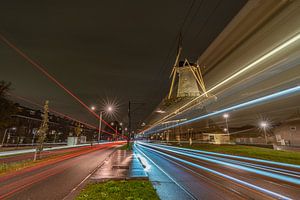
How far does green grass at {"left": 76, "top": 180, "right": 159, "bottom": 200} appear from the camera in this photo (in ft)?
19.4

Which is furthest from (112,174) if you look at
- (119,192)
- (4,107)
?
(4,107)

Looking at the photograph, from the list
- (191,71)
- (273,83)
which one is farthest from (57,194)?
(191,71)

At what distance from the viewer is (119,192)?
6.52 m

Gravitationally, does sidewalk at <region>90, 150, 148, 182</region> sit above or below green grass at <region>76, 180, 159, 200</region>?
below

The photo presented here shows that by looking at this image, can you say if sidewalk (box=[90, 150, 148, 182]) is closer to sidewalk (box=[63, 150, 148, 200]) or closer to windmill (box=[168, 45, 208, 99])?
sidewalk (box=[63, 150, 148, 200])

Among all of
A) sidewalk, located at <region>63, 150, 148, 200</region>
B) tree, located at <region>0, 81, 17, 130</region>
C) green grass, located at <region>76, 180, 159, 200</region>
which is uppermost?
tree, located at <region>0, 81, 17, 130</region>

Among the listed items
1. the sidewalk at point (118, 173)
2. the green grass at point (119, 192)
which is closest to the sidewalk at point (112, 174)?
the sidewalk at point (118, 173)

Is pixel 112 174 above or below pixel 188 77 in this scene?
below

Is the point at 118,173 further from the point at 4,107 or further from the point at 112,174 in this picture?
the point at 4,107

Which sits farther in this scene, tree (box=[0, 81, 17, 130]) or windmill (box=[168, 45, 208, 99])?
windmill (box=[168, 45, 208, 99])

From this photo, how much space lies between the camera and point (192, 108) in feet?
140

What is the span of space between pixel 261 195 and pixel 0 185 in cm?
1286

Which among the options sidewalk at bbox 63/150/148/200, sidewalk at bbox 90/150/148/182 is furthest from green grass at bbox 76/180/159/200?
sidewalk at bbox 90/150/148/182

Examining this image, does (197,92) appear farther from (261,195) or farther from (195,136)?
(261,195)
